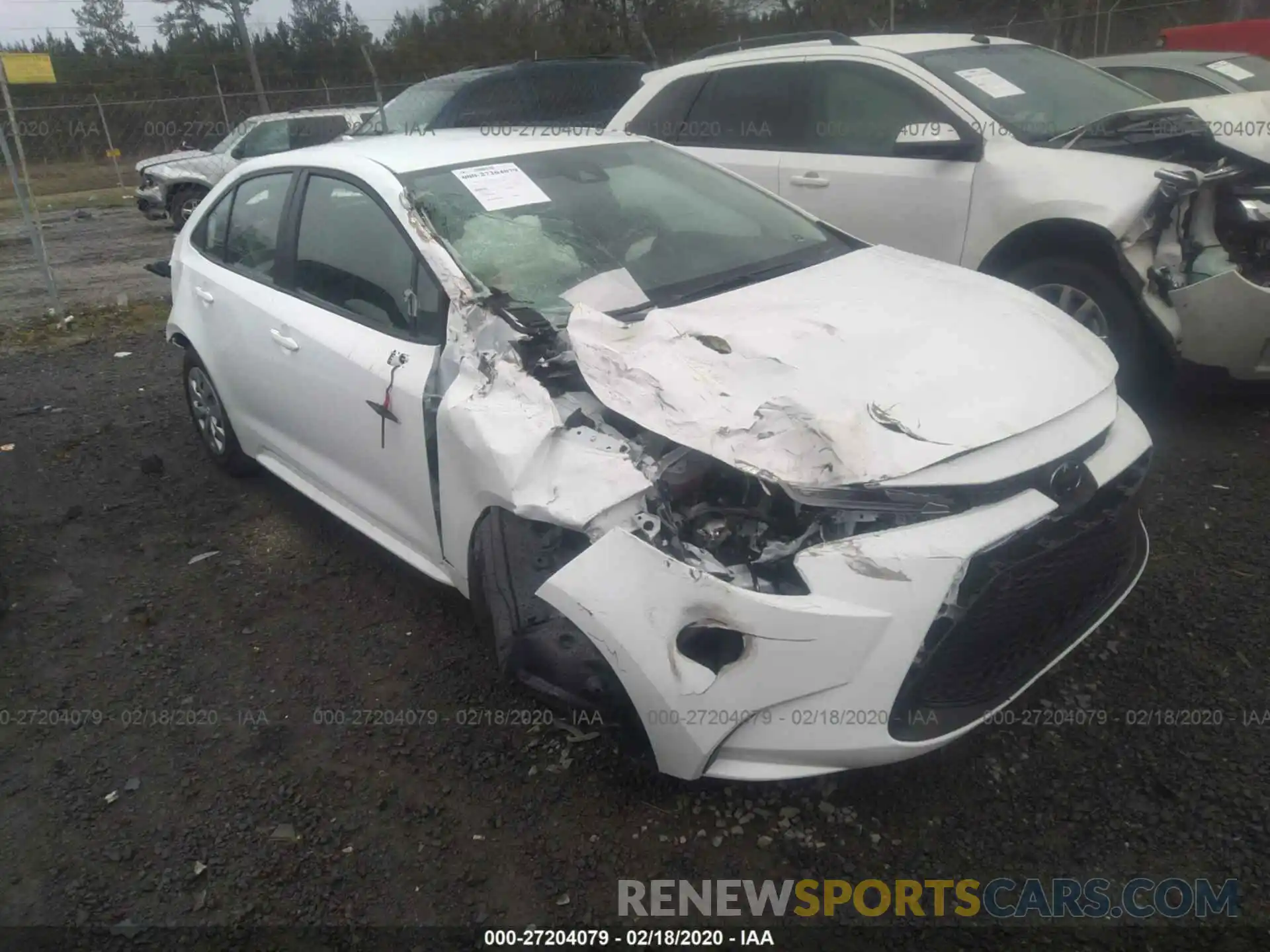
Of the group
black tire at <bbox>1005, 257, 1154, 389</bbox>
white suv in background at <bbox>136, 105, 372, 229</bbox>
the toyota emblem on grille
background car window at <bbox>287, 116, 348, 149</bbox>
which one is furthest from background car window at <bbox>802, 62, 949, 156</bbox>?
background car window at <bbox>287, 116, 348, 149</bbox>

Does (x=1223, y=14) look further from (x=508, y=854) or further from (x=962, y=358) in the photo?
(x=508, y=854)

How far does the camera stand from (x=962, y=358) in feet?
7.71

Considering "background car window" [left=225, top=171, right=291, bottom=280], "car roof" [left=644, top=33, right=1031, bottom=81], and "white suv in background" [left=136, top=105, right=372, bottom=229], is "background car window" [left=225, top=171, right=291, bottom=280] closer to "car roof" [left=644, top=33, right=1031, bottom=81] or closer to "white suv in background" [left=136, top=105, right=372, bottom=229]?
"car roof" [left=644, top=33, right=1031, bottom=81]

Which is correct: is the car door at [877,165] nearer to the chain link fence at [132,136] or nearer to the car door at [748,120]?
the car door at [748,120]

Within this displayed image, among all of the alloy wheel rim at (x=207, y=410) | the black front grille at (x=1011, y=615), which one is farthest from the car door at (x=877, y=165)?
the alloy wheel rim at (x=207, y=410)

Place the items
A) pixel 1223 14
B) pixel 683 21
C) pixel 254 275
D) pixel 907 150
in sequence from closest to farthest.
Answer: pixel 254 275
pixel 907 150
pixel 1223 14
pixel 683 21

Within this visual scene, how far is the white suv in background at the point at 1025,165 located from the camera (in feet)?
12.4

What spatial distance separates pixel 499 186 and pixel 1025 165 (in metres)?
2.47

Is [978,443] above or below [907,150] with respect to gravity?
below

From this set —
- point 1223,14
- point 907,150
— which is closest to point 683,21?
point 1223,14

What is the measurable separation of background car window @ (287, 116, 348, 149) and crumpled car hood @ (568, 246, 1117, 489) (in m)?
11.1

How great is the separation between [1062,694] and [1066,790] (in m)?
0.37

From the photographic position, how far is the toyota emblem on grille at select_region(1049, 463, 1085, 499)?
7.02 ft

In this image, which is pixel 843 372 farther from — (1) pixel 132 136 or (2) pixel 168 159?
(1) pixel 132 136
